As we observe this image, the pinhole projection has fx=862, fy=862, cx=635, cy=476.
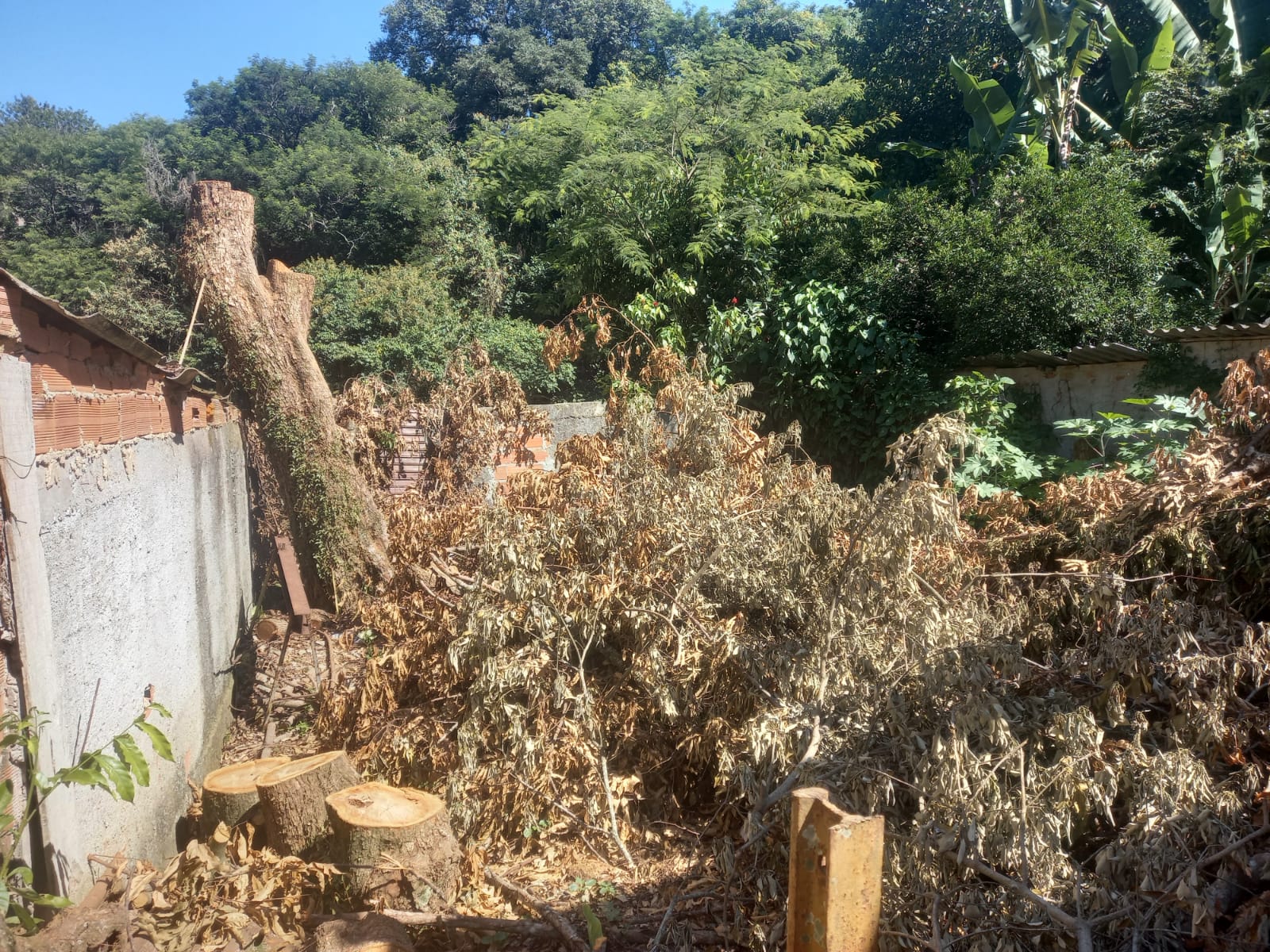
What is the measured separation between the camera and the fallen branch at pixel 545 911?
2.95 meters

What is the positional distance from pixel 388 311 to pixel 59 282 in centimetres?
594

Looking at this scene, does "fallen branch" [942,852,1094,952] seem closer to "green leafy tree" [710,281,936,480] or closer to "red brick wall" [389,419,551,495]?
"red brick wall" [389,419,551,495]

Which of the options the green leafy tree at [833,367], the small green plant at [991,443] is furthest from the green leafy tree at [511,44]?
the small green plant at [991,443]

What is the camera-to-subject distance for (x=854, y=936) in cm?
153

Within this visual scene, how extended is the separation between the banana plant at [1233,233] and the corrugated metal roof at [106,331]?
375 inches

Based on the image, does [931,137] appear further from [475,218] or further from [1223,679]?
[1223,679]

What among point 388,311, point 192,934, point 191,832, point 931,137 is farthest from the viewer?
point 931,137

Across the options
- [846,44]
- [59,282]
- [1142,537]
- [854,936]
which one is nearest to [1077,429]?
[1142,537]

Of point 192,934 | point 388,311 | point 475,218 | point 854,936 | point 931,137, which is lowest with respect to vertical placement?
point 192,934

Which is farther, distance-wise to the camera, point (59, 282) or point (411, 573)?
point (59, 282)

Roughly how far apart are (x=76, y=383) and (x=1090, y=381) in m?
7.78

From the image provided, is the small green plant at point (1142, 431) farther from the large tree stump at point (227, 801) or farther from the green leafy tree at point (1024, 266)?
the large tree stump at point (227, 801)

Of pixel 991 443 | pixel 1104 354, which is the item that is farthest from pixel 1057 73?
pixel 991 443

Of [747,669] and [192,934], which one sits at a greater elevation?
[747,669]
